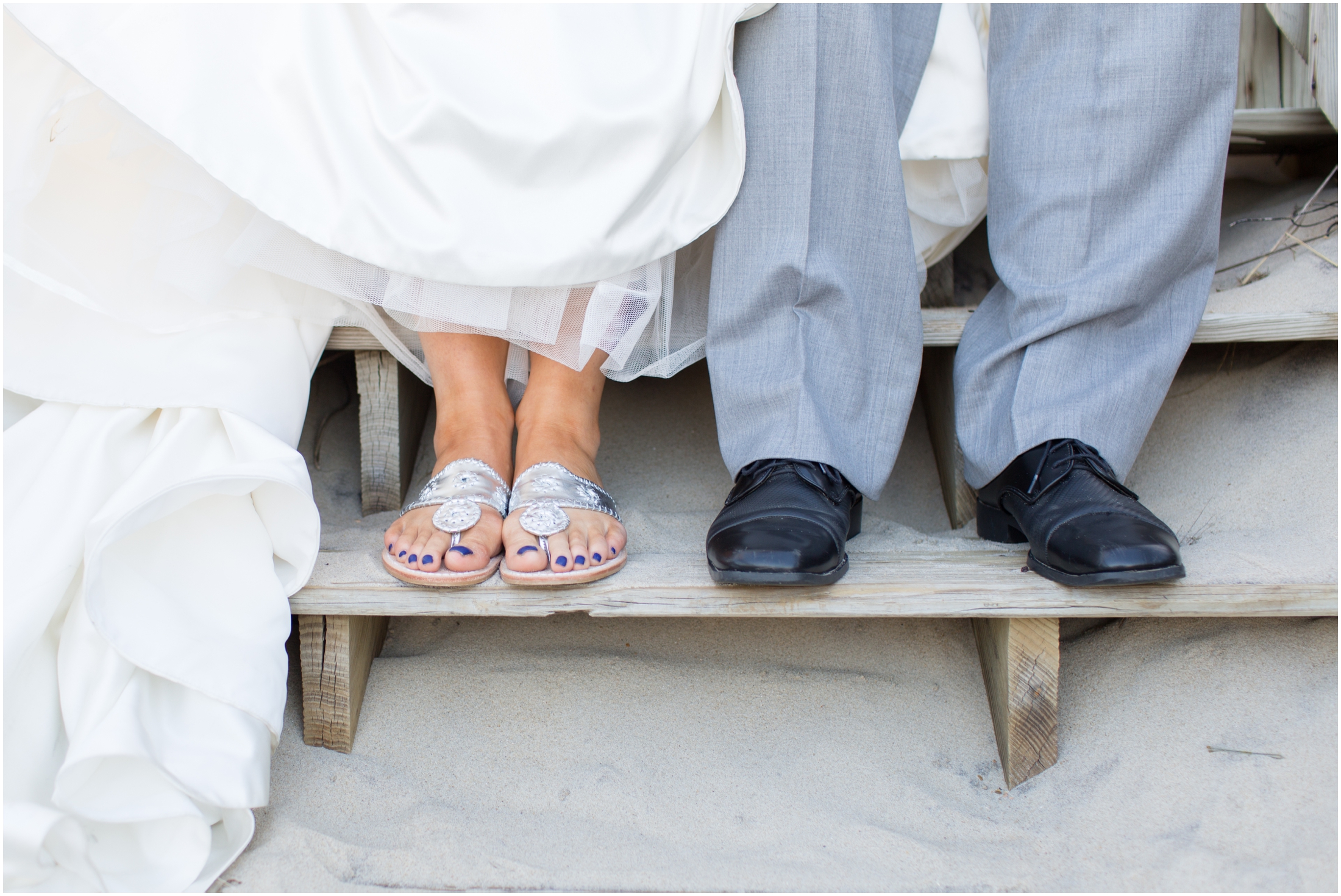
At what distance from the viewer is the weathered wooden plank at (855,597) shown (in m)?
0.88

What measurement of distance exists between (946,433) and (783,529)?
1.71ft

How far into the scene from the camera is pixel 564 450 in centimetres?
106

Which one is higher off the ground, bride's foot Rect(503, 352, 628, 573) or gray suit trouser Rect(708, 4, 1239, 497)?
gray suit trouser Rect(708, 4, 1239, 497)

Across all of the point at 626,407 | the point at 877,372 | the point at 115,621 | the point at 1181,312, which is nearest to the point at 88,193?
the point at 115,621

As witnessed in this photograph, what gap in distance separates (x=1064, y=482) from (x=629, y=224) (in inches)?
21.2

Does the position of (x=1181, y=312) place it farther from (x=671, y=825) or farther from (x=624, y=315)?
(x=671, y=825)

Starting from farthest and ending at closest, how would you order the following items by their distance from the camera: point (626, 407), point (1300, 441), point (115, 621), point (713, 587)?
point (626, 407)
point (1300, 441)
point (713, 587)
point (115, 621)

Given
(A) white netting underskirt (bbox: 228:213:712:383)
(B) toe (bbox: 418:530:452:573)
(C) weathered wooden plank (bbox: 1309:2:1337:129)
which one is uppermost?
(C) weathered wooden plank (bbox: 1309:2:1337:129)

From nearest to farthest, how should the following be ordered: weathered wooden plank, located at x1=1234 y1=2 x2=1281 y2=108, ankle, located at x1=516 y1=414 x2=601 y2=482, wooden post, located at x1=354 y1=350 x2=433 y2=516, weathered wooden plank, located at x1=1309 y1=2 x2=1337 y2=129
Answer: ankle, located at x1=516 y1=414 x2=601 y2=482 < wooden post, located at x1=354 y1=350 x2=433 y2=516 < weathered wooden plank, located at x1=1309 y1=2 x2=1337 y2=129 < weathered wooden plank, located at x1=1234 y1=2 x2=1281 y2=108

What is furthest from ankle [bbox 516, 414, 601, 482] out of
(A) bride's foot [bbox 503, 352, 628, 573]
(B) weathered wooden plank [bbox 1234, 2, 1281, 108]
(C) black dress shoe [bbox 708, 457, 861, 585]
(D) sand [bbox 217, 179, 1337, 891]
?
(B) weathered wooden plank [bbox 1234, 2, 1281, 108]

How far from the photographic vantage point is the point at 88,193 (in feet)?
3.25

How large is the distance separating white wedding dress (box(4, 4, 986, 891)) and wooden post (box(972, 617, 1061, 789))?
1.76ft

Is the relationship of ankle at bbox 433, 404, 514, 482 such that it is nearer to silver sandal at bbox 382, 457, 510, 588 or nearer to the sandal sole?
silver sandal at bbox 382, 457, 510, 588

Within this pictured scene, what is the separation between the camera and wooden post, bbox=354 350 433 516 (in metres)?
1.15
